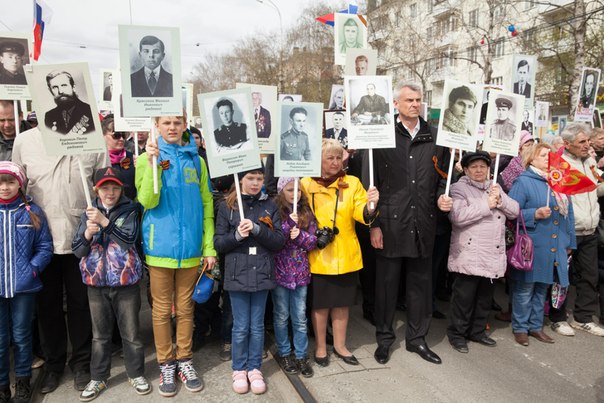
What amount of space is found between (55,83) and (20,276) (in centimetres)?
146

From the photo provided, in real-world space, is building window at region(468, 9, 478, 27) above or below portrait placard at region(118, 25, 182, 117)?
above

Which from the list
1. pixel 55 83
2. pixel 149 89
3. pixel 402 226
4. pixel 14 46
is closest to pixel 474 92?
pixel 402 226

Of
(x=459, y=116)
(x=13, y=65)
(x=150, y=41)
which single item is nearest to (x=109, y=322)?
(x=150, y=41)

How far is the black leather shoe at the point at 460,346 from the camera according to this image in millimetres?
4652

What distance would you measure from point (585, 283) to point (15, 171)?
5.73 m

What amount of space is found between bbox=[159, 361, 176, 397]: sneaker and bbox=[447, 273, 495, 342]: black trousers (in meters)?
2.75

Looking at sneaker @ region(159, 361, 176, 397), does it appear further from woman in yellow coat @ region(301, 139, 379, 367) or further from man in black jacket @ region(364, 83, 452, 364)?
man in black jacket @ region(364, 83, 452, 364)

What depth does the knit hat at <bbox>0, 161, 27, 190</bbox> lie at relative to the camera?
137 inches

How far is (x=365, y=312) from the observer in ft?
18.1

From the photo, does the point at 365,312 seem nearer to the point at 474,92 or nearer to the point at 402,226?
the point at 402,226

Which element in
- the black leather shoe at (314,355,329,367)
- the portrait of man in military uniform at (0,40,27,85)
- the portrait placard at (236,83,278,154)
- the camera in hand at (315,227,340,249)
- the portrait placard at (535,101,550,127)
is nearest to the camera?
the camera in hand at (315,227,340,249)

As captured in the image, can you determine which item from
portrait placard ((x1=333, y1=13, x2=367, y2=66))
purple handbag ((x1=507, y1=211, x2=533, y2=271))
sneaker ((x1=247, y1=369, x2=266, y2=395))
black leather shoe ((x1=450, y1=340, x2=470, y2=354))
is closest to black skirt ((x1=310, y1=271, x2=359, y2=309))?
sneaker ((x1=247, y1=369, x2=266, y2=395))

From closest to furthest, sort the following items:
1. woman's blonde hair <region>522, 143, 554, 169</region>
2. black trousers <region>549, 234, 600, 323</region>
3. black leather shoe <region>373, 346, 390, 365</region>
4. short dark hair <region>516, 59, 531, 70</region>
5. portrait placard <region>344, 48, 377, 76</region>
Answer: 1. black leather shoe <region>373, 346, 390, 365</region>
2. woman's blonde hair <region>522, 143, 554, 169</region>
3. black trousers <region>549, 234, 600, 323</region>
4. short dark hair <region>516, 59, 531, 70</region>
5. portrait placard <region>344, 48, 377, 76</region>

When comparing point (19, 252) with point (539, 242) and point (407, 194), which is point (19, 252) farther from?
point (539, 242)
